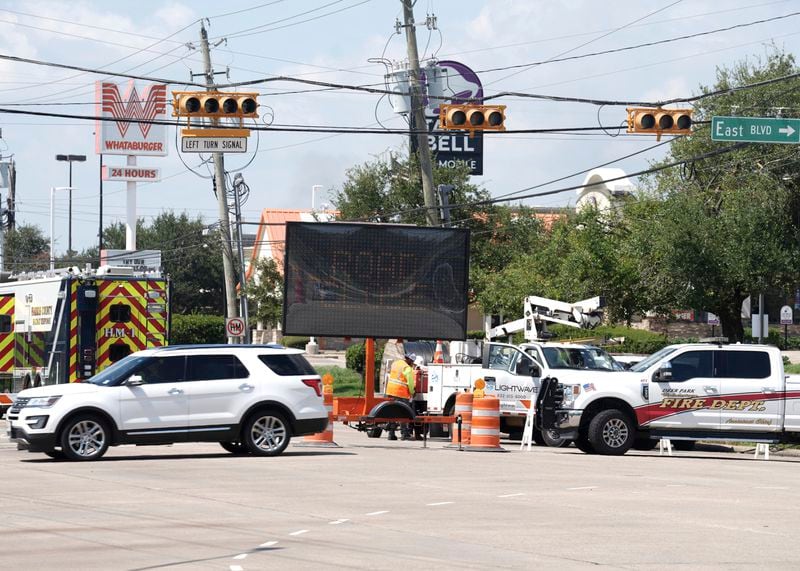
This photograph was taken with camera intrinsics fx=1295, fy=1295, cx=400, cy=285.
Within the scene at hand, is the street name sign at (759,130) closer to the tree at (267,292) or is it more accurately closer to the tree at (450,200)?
the tree at (450,200)

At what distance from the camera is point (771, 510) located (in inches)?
563

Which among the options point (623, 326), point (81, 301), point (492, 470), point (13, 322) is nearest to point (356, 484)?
point (492, 470)

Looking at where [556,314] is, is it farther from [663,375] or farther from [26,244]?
[26,244]

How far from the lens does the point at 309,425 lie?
20.9 meters

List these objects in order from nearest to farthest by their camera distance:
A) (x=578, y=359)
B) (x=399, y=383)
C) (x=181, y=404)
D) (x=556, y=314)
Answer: (x=181, y=404)
(x=578, y=359)
(x=399, y=383)
(x=556, y=314)

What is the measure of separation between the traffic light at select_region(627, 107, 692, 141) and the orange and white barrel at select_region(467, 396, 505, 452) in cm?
546

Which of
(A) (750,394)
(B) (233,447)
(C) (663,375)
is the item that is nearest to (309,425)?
(B) (233,447)

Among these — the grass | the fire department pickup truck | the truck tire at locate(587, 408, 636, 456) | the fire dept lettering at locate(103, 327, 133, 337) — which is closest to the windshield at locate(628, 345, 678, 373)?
the fire department pickup truck

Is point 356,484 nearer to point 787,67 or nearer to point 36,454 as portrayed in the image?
point 36,454

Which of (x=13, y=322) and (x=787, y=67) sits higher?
(x=787, y=67)

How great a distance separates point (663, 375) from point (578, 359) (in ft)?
7.11

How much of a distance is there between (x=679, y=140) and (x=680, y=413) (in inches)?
1130

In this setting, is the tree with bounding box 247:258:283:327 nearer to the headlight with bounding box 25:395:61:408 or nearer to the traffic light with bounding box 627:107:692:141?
the traffic light with bounding box 627:107:692:141

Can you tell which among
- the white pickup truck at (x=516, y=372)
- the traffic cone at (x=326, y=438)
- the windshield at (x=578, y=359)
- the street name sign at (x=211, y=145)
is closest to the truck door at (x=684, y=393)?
the white pickup truck at (x=516, y=372)
